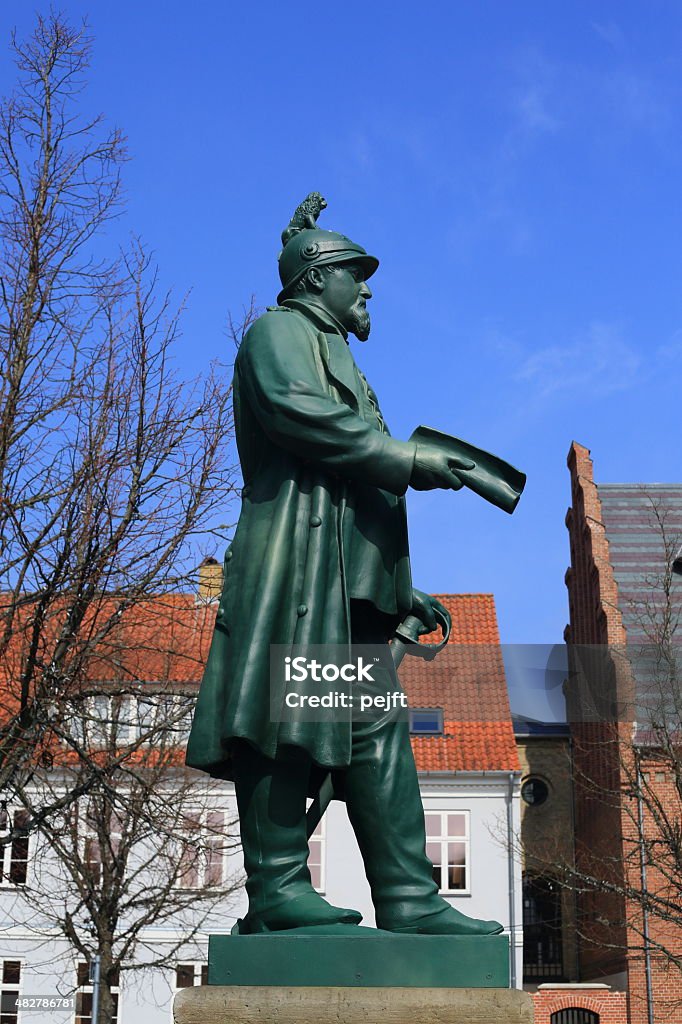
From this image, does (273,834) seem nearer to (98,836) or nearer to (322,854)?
(98,836)

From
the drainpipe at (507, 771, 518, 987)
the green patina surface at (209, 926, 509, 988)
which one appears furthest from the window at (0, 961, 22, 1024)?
the green patina surface at (209, 926, 509, 988)

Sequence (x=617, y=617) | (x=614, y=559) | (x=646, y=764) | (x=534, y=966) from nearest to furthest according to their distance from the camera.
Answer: (x=646, y=764), (x=617, y=617), (x=614, y=559), (x=534, y=966)

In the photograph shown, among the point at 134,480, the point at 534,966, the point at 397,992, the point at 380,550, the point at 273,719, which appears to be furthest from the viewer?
the point at 534,966

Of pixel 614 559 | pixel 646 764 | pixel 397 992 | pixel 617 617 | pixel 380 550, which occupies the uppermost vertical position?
pixel 614 559

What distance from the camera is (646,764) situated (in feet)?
71.1

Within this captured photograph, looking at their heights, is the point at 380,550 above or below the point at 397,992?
above

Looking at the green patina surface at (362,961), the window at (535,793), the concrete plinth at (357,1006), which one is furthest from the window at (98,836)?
the window at (535,793)

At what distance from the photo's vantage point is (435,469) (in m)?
4.16

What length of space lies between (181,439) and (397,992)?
28.9ft

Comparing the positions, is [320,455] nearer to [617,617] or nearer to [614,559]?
[617,617]

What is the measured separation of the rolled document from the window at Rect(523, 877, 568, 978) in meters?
31.9

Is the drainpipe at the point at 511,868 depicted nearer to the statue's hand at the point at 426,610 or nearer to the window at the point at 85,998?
the window at the point at 85,998

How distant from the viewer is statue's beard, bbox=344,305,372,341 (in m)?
4.68

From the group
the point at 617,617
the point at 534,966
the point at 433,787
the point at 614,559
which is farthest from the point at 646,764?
the point at 534,966
